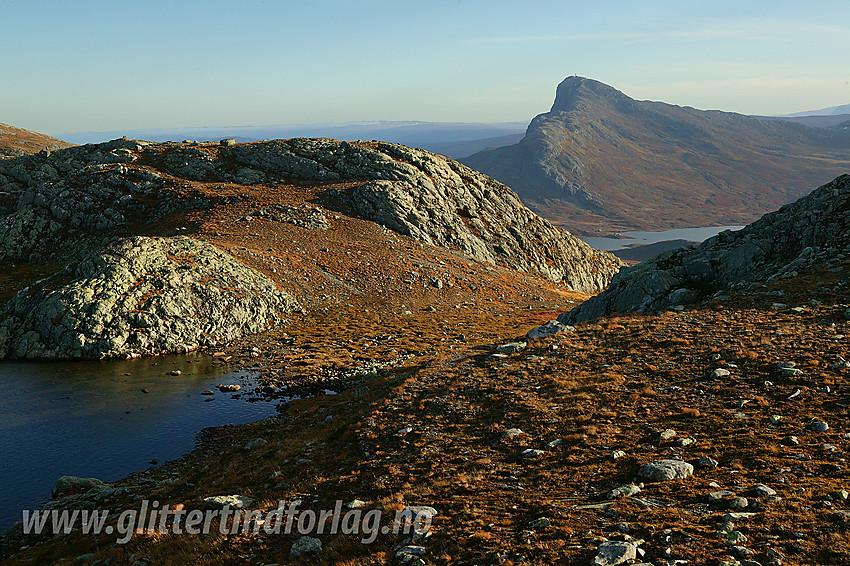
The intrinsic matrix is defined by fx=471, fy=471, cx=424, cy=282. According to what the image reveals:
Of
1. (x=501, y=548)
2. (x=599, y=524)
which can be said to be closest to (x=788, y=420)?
(x=599, y=524)

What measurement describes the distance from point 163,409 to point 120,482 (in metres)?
10.2

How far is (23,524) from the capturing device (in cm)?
2156

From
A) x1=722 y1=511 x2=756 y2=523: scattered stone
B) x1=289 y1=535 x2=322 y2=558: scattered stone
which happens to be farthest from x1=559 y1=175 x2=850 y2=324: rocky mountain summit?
x1=289 y1=535 x2=322 y2=558: scattered stone

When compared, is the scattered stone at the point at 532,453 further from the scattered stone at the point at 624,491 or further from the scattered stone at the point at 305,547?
the scattered stone at the point at 305,547

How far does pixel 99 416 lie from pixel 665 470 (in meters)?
36.5

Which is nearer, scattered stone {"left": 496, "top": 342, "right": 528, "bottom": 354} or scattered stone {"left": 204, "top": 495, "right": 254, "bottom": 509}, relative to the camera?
scattered stone {"left": 204, "top": 495, "right": 254, "bottom": 509}

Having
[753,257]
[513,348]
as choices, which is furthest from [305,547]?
[753,257]

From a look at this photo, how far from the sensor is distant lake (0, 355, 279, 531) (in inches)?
1067

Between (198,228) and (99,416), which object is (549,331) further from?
(198,228)

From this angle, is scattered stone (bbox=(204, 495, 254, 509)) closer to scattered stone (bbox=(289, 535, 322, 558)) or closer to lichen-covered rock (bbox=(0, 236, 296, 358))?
scattered stone (bbox=(289, 535, 322, 558))

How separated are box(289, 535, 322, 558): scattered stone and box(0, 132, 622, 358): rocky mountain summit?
38.5 m

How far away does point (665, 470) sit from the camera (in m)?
14.6

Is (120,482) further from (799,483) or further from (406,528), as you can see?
(799,483)

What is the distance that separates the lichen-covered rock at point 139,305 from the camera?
148ft
